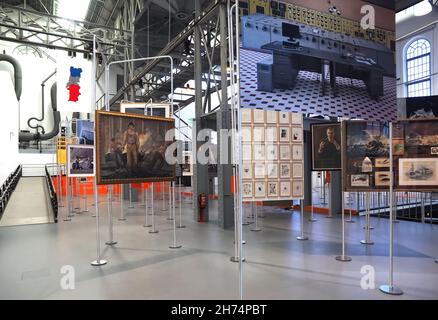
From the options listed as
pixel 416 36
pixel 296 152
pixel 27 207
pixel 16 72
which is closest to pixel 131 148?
pixel 296 152

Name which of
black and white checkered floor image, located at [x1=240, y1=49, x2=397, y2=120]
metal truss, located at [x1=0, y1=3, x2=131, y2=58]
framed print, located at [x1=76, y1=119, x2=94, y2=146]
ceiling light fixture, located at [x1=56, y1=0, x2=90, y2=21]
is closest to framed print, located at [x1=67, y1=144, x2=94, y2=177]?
framed print, located at [x1=76, y1=119, x2=94, y2=146]

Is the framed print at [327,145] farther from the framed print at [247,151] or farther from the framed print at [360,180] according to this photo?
the framed print at [360,180]

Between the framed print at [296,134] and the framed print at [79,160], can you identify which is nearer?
the framed print at [296,134]

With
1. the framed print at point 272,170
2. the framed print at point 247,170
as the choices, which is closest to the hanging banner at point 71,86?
the framed print at point 247,170

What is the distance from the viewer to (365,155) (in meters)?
4.29

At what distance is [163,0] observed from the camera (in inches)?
405

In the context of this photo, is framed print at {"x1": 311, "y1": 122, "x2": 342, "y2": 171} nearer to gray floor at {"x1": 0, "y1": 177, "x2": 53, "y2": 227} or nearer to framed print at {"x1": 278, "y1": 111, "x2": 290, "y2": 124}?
framed print at {"x1": 278, "y1": 111, "x2": 290, "y2": 124}

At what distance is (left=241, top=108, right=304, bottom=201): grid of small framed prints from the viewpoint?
588 cm

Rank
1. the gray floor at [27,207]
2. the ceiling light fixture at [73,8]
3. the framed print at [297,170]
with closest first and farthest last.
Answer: the framed print at [297,170]
the gray floor at [27,207]
the ceiling light fixture at [73,8]

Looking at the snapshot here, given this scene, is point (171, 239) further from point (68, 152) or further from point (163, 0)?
point (163, 0)

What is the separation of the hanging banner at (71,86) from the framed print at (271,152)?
119 inches

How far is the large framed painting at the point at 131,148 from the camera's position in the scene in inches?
182
